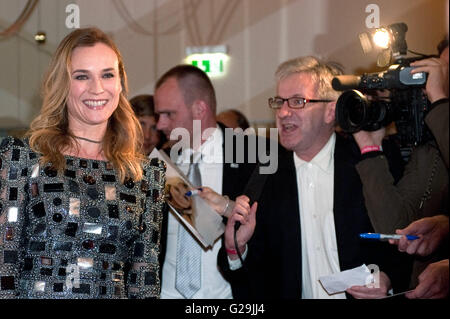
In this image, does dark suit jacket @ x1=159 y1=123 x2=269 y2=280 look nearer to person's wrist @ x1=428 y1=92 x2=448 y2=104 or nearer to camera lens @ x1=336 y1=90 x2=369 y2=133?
camera lens @ x1=336 y1=90 x2=369 y2=133

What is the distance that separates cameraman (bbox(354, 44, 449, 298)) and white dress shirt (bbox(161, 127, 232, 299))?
68cm

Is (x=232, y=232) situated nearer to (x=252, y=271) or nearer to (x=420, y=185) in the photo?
(x=252, y=271)

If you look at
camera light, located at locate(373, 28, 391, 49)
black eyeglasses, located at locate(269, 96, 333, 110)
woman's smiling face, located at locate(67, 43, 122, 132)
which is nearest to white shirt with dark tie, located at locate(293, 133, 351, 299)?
black eyeglasses, located at locate(269, 96, 333, 110)

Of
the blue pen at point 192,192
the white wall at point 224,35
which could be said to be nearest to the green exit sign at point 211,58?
the white wall at point 224,35

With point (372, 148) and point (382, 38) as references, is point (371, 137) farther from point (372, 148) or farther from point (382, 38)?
point (382, 38)

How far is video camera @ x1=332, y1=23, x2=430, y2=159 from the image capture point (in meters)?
1.76

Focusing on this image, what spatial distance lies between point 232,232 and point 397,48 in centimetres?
72

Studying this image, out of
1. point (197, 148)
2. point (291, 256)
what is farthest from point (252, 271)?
point (197, 148)

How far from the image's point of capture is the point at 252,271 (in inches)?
86.0

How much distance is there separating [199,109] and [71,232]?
3.51 feet

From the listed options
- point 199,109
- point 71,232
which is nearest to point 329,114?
point 199,109

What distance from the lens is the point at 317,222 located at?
2133mm

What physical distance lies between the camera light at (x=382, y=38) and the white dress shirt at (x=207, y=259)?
800 mm

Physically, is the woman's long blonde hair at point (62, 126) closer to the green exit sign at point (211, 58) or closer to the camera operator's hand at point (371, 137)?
the camera operator's hand at point (371, 137)
